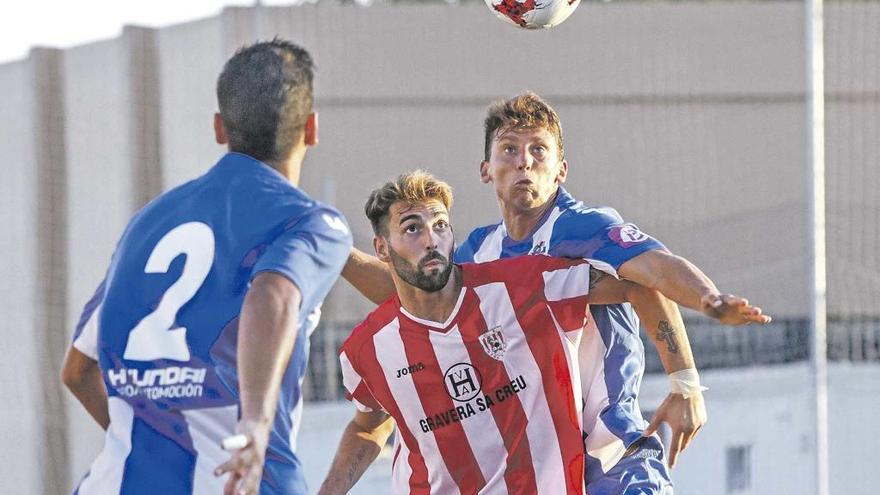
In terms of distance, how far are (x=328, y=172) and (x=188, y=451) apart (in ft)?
30.8

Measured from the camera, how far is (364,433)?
17.6 ft

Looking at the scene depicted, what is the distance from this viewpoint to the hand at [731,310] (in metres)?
3.97

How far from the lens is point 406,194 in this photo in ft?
16.5

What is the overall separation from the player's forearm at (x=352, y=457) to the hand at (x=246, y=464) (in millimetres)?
2136

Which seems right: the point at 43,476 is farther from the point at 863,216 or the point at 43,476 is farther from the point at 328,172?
the point at 863,216

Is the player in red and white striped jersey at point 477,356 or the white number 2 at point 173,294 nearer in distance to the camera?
the white number 2 at point 173,294

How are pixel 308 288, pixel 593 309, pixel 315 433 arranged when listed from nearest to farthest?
1. pixel 308 288
2. pixel 593 309
3. pixel 315 433

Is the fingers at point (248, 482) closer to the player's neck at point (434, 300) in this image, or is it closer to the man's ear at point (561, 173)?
the player's neck at point (434, 300)

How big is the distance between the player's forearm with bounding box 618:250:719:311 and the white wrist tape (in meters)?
0.35

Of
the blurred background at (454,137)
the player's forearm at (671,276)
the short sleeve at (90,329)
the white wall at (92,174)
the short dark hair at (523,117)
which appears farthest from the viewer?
the white wall at (92,174)

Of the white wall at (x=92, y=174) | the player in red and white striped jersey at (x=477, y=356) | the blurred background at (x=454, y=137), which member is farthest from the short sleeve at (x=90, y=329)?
the white wall at (x=92, y=174)

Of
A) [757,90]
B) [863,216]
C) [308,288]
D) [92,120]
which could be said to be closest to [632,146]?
[757,90]

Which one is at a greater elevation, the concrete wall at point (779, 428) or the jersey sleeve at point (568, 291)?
the jersey sleeve at point (568, 291)

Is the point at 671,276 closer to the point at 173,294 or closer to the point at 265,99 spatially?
the point at 265,99
